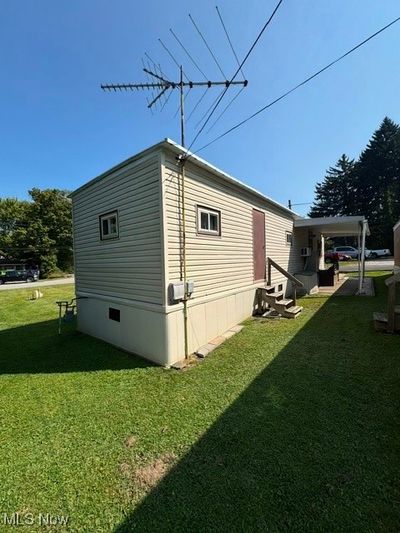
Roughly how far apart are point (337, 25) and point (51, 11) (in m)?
5.37

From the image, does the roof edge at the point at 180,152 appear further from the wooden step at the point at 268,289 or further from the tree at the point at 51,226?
the tree at the point at 51,226

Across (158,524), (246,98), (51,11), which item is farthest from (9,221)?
(158,524)

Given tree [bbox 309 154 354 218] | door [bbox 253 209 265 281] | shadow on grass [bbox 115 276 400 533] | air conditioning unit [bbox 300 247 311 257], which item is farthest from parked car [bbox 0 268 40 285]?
tree [bbox 309 154 354 218]

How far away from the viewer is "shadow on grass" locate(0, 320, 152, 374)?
4.91m

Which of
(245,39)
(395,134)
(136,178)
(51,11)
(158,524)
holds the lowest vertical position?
(158,524)

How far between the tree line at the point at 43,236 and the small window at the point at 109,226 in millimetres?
28855

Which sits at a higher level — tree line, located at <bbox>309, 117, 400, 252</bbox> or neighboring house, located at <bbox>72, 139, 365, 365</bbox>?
tree line, located at <bbox>309, 117, 400, 252</bbox>

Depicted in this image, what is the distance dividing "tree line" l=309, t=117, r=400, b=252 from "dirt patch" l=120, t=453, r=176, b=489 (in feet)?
135

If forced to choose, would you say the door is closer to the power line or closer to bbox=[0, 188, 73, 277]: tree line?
the power line

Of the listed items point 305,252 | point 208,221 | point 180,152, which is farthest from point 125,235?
point 305,252

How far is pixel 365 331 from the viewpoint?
5859 mm

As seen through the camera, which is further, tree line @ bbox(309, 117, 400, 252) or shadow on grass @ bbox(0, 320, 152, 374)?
tree line @ bbox(309, 117, 400, 252)

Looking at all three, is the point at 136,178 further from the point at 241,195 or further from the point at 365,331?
the point at 365,331

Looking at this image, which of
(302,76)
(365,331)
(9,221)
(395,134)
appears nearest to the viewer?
(302,76)
